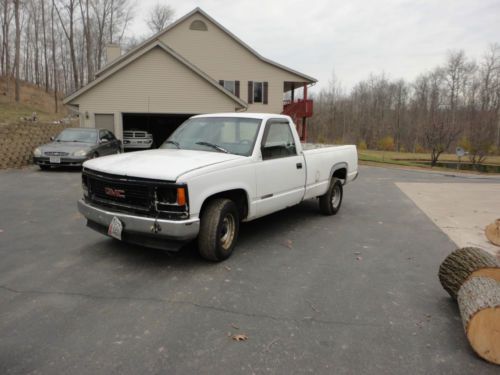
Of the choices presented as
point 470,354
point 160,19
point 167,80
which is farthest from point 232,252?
point 160,19

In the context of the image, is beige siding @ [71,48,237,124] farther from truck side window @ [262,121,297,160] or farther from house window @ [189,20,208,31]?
truck side window @ [262,121,297,160]

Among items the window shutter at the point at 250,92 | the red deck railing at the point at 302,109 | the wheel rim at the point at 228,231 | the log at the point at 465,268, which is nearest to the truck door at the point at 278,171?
the wheel rim at the point at 228,231

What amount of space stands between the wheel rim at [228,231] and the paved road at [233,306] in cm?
27

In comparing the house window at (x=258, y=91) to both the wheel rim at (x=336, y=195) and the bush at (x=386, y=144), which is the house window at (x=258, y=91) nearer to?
the wheel rim at (x=336, y=195)

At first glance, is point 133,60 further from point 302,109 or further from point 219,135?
point 219,135

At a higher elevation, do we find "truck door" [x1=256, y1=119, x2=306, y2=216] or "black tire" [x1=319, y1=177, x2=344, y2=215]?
"truck door" [x1=256, y1=119, x2=306, y2=216]

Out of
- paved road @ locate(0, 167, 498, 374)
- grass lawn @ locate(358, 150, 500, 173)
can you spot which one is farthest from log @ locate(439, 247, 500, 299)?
grass lawn @ locate(358, 150, 500, 173)

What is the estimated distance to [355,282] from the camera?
13.8 ft

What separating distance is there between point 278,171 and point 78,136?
10888 mm

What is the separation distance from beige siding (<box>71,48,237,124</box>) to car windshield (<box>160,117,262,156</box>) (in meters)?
13.3

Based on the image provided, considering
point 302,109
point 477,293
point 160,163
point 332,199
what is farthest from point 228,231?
point 302,109

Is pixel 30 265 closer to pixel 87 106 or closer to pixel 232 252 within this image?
pixel 232 252

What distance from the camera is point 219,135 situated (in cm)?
547

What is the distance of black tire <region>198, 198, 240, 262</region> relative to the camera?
14.3ft
